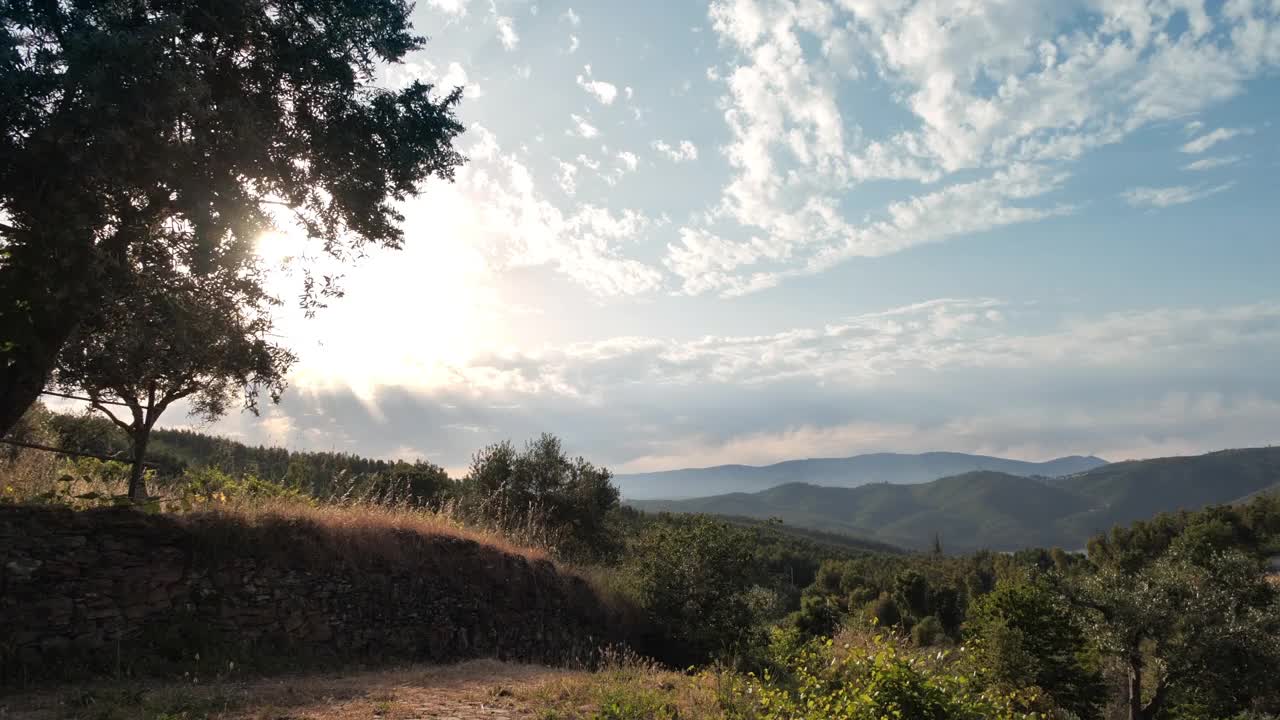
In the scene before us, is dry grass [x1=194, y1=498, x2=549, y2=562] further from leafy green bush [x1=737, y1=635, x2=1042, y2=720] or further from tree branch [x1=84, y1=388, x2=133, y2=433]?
leafy green bush [x1=737, y1=635, x2=1042, y2=720]

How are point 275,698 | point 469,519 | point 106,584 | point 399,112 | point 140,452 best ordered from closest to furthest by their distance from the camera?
1. point 275,698
2. point 106,584
3. point 140,452
4. point 399,112
5. point 469,519

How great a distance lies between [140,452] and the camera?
11.2 meters

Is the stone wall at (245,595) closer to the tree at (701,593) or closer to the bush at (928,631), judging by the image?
the tree at (701,593)

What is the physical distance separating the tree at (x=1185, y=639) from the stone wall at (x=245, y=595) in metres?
33.7

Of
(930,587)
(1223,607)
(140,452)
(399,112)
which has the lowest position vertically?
(930,587)

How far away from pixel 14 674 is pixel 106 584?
138 cm

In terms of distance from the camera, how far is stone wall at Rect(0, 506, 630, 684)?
879 centimetres

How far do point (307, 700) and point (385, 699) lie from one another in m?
0.90

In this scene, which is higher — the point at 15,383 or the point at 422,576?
the point at 15,383

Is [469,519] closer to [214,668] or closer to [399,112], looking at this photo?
[214,668]

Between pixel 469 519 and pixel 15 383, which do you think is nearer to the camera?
pixel 15 383

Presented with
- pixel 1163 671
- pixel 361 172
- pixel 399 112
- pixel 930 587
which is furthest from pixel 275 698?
pixel 930 587

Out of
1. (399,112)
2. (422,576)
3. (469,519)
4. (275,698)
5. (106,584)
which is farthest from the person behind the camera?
(469,519)

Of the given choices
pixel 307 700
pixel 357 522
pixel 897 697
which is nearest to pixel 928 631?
pixel 357 522
